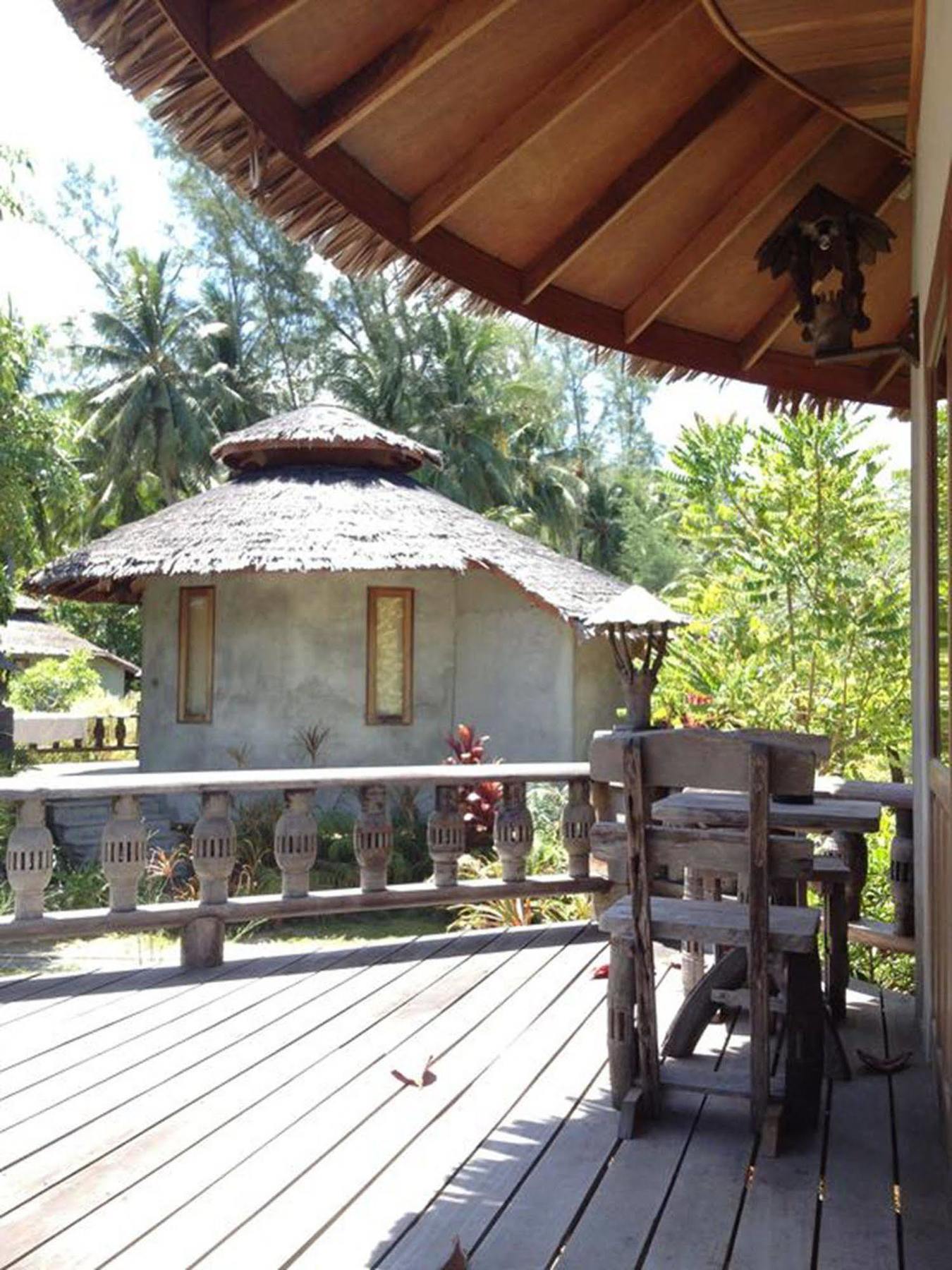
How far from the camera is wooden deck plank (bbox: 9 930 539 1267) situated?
2.68 meters

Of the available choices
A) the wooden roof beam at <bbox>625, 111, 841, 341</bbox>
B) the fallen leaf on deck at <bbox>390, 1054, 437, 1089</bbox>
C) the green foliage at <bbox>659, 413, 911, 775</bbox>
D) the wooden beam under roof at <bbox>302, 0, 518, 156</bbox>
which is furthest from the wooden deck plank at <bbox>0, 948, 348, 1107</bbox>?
the green foliage at <bbox>659, 413, 911, 775</bbox>

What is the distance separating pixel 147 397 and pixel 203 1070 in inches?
1097

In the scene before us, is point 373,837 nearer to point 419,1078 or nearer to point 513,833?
point 513,833

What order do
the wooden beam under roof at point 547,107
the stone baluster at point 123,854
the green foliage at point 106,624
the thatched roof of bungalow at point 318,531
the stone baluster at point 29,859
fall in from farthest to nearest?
the green foliage at point 106,624
the thatched roof of bungalow at point 318,531
the stone baluster at point 123,854
the stone baluster at point 29,859
the wooden beam under roof at point 547,107

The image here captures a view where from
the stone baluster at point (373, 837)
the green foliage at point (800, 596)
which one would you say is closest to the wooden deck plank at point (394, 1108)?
the stone baluster at point (373, 837)

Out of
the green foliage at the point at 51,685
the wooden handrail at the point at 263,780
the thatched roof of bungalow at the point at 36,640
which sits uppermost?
the thatched roof of bungalow at the point at 36,640

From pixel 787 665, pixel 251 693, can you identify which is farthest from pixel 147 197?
pixel 787 665

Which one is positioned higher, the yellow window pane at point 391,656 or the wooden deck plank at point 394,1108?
the yellow window pane at point 391,656

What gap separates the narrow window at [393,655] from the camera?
14.2 m

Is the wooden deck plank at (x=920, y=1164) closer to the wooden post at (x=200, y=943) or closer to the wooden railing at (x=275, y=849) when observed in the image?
the wooden railing at (x=275, y=849)

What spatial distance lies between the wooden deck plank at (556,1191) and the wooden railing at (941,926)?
84 cm

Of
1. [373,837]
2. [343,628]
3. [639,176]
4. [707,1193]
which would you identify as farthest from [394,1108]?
[343,628]

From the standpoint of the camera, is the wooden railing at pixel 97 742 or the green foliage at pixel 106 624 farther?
the green foliage at pixel 106 624

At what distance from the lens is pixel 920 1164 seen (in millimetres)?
3104
